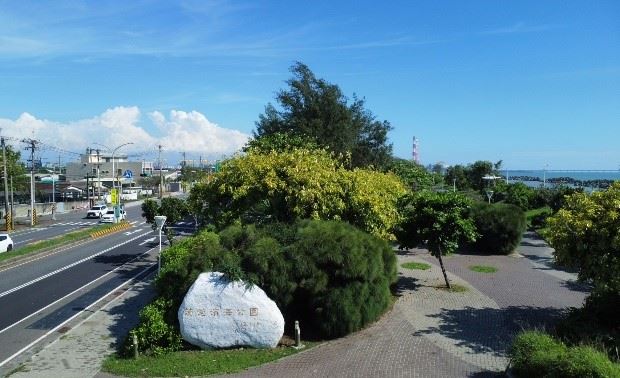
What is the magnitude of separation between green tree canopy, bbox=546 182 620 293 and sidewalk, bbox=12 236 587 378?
2.67 meters

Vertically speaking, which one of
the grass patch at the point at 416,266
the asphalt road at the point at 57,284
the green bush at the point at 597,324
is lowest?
the asphalt road at the point at 57,284

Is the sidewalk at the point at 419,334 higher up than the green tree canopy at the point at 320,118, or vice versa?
the green tree canopy at the point at 320,118

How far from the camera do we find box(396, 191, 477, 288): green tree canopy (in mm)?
19188

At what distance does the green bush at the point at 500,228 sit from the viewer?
95.4 ft

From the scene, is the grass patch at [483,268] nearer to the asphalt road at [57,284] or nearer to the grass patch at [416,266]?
the grass patch at [416,266]

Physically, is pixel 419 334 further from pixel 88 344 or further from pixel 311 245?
pixel 88 344

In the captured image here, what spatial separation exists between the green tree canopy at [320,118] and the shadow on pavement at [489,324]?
63.7 ft

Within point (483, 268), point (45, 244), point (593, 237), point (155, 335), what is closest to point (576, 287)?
point (483, 268)

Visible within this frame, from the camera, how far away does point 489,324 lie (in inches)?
621

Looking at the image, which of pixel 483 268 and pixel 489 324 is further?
pixel 483 268

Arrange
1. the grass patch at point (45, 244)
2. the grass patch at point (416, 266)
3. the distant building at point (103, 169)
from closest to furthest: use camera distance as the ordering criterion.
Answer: the grass patch at point (416, 266) < the grass patch at point (45, 244) < the distant building at point (103, 169)

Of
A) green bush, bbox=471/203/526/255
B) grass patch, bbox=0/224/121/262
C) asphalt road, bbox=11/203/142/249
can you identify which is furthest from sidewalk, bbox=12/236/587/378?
asphalt road, bbox=11/203/142/249

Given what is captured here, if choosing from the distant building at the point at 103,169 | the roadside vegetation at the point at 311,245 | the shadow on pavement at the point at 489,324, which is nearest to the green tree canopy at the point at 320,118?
the roadside vegetation at the point at 311,245

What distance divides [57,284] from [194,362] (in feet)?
40.4
